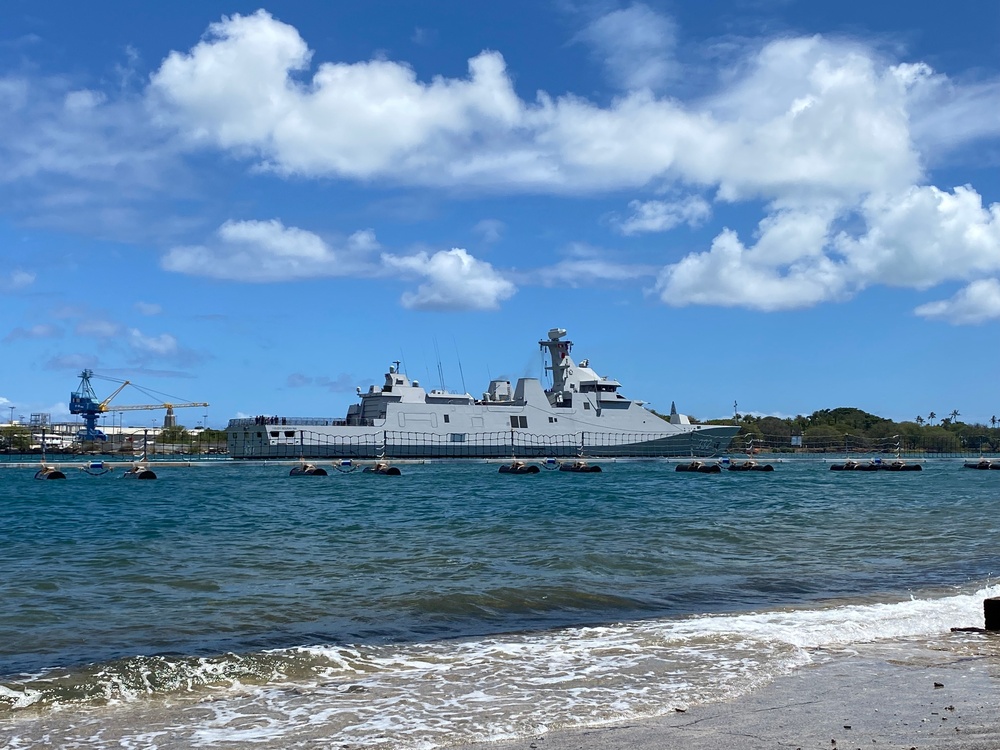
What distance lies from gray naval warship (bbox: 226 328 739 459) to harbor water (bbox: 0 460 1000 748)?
4563 cm

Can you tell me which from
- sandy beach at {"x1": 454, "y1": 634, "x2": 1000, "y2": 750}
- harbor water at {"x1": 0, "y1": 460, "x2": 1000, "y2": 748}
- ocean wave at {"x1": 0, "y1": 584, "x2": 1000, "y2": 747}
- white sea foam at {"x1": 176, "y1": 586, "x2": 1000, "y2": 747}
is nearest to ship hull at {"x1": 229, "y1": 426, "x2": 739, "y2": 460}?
harbor water at {"x1": 0, "y1": 460, "x2": 1000, "y2": 748}

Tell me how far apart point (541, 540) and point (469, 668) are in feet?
34.9

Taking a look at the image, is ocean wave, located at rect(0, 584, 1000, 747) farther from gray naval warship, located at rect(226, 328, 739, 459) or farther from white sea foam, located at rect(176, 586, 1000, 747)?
gray naval warship, located at rect(226, 328, 739, 459)

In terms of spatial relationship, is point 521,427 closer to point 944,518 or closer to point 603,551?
point 944,518

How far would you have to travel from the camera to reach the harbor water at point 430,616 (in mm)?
A: 6691

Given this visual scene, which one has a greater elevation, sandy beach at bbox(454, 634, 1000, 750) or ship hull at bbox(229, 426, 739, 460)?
ship hull at bbox(229, 426, 739, 460)

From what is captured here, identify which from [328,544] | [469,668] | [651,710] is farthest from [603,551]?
[651,710]

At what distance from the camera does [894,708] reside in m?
6.30

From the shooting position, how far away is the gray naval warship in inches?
2758

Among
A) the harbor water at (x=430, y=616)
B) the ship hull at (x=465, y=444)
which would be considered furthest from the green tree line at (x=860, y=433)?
the harbor water at (x=430, y=616)

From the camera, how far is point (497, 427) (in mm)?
73750

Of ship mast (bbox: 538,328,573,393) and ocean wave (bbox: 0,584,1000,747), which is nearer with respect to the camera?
ocean wave (bbox: 0,584,1000,747)

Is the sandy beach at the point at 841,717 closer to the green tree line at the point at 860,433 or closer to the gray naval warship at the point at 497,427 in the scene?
the gray naval warship at the point at 497,427

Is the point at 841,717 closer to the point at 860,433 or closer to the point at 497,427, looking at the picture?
the point at 497,427
